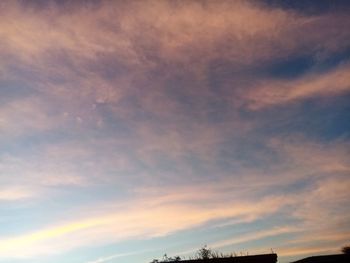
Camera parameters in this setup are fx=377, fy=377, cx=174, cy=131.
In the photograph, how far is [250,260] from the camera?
22453 mm

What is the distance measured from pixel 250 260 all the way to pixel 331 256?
4856 mm

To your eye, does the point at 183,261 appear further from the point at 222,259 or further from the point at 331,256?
the point at 331,256

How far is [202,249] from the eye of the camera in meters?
48.6

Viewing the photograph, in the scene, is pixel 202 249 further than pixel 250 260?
Yes

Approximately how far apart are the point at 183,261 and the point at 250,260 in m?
4.03

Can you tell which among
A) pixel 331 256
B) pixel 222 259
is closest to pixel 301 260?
pixel 331 256

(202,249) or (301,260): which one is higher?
(202,249)

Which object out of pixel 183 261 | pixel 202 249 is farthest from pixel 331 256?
pixel 202 249

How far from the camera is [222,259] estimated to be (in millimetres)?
22172

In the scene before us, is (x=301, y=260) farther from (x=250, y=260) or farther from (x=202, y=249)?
(x=202, y=249)

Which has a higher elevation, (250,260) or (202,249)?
(202,249)

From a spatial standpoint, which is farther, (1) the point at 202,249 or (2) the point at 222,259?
(1) the point at 202,249

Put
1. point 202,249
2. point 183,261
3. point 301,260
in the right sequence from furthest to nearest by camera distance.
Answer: point 202,249
point 301,260
point 183,261

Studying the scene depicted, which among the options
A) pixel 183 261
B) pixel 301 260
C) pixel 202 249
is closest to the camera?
pixel 183 261
